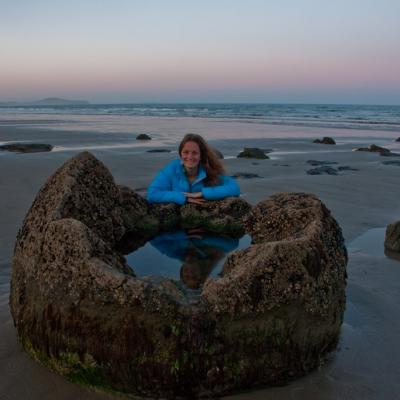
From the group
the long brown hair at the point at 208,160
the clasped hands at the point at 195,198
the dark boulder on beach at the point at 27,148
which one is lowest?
the dark boulder on beach at the point at 27,148

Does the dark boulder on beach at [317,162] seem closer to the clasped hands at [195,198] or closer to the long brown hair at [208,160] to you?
the long brown hair at [208,160]

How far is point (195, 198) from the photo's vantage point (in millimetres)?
4434

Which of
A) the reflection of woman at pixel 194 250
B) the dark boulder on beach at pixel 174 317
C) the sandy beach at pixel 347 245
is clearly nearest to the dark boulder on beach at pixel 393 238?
the sandy beach at pixel 347 245

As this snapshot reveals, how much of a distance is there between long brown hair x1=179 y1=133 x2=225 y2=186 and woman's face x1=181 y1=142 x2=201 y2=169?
1.9 inches

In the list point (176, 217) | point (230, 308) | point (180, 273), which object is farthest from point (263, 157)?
point (230, 308)

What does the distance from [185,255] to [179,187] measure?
44.5 inches

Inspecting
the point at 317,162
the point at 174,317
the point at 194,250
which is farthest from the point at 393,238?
the point at 317,162

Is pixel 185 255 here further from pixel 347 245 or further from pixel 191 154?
pixel 347 245

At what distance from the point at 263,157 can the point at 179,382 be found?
11694mm

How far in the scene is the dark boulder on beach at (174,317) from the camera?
7.69ft

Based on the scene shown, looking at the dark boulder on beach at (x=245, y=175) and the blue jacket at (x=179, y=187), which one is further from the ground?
the blue jacket at (x=179, y=187)

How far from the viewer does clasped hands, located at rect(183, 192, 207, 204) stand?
14.5ft

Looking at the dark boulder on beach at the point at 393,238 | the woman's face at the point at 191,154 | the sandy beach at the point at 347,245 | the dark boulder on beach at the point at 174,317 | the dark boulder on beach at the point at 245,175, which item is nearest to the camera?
the dark boulder on beach at the point at 174,317

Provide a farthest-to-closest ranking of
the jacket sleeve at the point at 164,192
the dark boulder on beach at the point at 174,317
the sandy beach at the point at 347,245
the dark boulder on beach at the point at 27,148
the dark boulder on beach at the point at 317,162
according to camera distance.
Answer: the dark boulder on beach at the point at 27,148, the dark boulder on beach at the point at 317,162, the jacket sleeve at the point at 164,192, the sandy beach at the point at 347,245, the dark boulder on beach at the point at 174,317
